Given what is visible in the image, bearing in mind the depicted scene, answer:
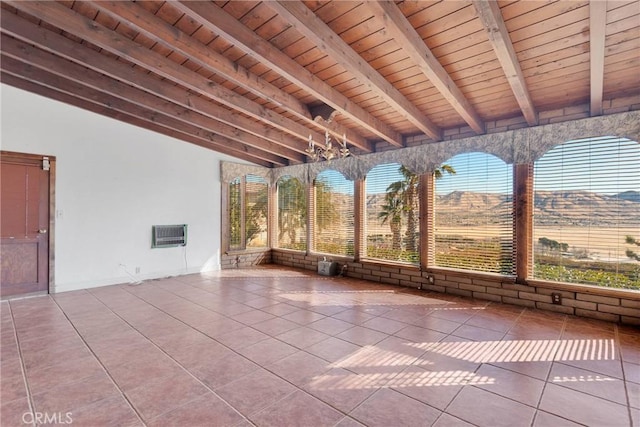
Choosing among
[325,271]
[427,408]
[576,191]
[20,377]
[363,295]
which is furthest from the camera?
[325,271]

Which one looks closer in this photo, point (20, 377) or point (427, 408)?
point (427, 408)

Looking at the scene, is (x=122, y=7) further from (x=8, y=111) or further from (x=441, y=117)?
(x=441, y=117)

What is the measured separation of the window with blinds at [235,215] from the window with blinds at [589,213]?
5.82 metres

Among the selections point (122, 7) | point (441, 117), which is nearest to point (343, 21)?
point (122, 7)

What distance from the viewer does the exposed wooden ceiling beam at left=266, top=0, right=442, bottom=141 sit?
2.58 meters

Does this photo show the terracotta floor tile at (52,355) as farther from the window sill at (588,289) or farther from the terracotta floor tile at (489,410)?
the window sill at (588,289)

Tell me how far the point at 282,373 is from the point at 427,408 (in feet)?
3.68

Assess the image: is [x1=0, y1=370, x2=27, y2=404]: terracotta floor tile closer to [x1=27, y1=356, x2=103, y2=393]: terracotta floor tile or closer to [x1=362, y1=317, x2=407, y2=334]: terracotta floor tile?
[x1=27, y1=356, x2=103, y2=393]: terracotta floor tile

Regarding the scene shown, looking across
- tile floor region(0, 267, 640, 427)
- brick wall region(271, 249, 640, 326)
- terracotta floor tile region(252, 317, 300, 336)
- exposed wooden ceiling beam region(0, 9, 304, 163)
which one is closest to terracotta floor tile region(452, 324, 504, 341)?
tile floor region(0, 267, 640, 427)

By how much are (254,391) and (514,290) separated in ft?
13.0

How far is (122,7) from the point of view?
280 cm

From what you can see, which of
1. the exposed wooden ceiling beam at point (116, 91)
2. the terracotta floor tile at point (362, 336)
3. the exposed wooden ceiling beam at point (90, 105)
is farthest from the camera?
the exposed wooden ceiling beam at point (90, 105)

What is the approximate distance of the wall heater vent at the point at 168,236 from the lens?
6137 mm

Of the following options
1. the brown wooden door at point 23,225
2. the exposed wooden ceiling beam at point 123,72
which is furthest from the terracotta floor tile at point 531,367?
the brown wooden door at point 23,225
